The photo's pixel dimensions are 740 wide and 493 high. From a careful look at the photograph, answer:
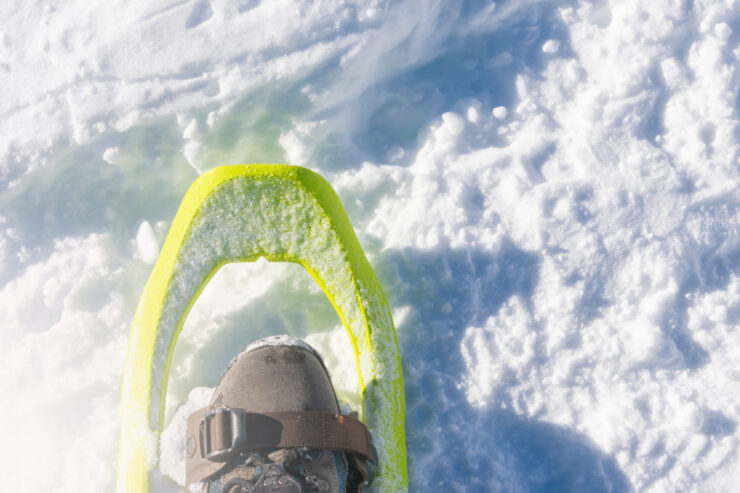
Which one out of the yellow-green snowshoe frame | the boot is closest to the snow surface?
the yellow-green snowshoe frame

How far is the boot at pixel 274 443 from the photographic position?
53.1 inches

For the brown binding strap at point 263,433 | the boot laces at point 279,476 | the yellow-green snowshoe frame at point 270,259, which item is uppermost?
the yellow-green snowshoe frame at point 270,259

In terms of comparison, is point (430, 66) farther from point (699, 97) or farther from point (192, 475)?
point (192, 475)

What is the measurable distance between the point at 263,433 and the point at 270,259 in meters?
0.47

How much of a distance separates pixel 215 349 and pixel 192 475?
1.51 feet

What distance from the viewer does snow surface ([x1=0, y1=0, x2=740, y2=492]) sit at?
1.71m

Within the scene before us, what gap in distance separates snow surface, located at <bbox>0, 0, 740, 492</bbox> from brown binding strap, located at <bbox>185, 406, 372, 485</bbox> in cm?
38

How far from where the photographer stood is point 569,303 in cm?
174

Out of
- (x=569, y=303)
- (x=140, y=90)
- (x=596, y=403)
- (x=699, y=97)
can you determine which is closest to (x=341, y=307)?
(x=569, y=303)

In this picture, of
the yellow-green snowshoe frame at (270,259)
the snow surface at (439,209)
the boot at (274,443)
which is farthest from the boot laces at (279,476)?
the snow surface at (439,209)

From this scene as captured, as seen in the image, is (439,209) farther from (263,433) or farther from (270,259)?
(263,433)

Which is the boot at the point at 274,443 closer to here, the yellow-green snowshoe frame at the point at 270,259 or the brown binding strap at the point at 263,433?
the brown binding strap at the point at 263,433

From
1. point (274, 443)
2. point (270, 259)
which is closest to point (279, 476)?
point (274, 443)

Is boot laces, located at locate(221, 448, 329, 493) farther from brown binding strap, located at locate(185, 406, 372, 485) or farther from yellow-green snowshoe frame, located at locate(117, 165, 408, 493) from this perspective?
yellow-green snowshoe frame, located at locate(117, 165, 408, 493)
